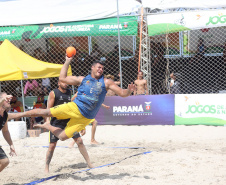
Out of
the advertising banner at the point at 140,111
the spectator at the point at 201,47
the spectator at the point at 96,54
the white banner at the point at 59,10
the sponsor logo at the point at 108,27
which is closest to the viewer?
the advertising banner at the point at 140,111

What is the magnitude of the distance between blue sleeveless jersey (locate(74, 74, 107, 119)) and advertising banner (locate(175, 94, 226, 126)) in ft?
18.9

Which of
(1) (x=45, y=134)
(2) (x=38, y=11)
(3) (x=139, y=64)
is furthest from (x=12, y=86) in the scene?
(3) (x=139, y=64)

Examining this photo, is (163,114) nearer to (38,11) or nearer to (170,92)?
(170,92)

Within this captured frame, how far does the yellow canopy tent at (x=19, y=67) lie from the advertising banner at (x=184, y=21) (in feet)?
10.7

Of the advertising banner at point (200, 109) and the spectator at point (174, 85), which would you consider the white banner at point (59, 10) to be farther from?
the advertising banner at point (200, 109)

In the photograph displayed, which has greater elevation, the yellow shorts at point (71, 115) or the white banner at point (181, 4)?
the white banner at point (181, 4)

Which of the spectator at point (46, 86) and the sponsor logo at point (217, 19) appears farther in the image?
the spectator at point (46, 86)

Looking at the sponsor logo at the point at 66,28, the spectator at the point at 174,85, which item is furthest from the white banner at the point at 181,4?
the spectator at the point at 174,85

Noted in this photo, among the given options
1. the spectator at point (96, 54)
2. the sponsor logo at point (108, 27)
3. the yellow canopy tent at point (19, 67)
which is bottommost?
the yellow canopy tent at point (19, 67)

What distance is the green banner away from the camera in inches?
453

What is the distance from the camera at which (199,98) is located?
1039 cm

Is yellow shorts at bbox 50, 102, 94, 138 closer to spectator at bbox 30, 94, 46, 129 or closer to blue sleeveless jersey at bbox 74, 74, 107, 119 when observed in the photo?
blue sleeveless jersey at bbox 74, 74, 107, 119

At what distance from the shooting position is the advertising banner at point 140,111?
34.7 feet

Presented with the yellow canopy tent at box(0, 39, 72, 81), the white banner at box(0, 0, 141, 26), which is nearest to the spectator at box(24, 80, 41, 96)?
the yellow canopy tent at box(0, 39, 72, 81)
